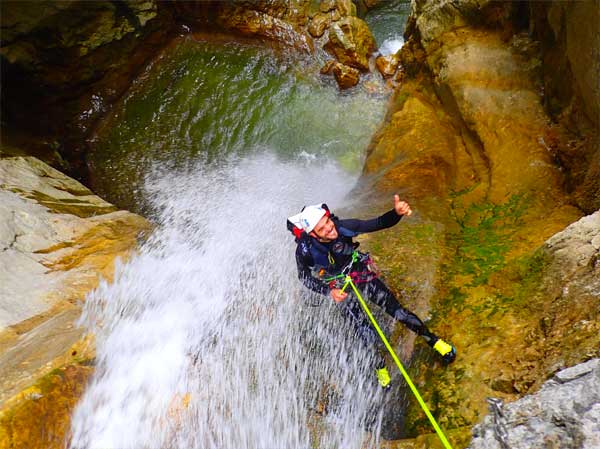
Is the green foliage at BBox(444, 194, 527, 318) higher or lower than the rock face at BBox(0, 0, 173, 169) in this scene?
lower

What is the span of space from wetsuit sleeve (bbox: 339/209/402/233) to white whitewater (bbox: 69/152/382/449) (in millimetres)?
1616

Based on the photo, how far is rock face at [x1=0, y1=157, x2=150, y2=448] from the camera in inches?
162

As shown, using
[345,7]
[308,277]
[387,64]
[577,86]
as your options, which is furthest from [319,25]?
[308,277]

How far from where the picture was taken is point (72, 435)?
14.1 feet

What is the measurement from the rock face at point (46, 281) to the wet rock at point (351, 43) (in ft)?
28.0

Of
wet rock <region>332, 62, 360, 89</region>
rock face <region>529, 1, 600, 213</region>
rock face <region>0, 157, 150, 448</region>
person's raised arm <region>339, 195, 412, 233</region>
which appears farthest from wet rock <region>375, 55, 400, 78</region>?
person's raised arm <region>339, 195, 412, 233</region>

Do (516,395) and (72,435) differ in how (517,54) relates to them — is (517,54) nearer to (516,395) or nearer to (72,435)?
(516,395)

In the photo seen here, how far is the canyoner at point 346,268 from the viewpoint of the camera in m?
4.55

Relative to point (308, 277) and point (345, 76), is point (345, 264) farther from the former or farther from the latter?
point (345, 76)

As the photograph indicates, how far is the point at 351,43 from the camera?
42.4 feet

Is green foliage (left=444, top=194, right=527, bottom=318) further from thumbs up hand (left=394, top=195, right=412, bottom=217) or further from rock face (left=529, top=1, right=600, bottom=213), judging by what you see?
thumbs up hand (left=394, top=195, right=412, bottom=217)

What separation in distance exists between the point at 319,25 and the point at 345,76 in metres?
2.78

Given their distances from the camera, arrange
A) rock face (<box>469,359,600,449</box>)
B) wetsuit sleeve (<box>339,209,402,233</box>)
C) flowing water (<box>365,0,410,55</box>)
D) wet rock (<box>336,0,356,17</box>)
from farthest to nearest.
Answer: flowing water (<box>365,0,410,55</box>) → wet rock (<box>336,0,356,17</box>) → wetsuit sleeve (<box>339,209,402,233</box>) → rock face (<box>469,359,600,449</box>)

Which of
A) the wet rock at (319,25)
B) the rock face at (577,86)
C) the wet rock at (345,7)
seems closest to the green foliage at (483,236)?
the rock face at (577,86)
